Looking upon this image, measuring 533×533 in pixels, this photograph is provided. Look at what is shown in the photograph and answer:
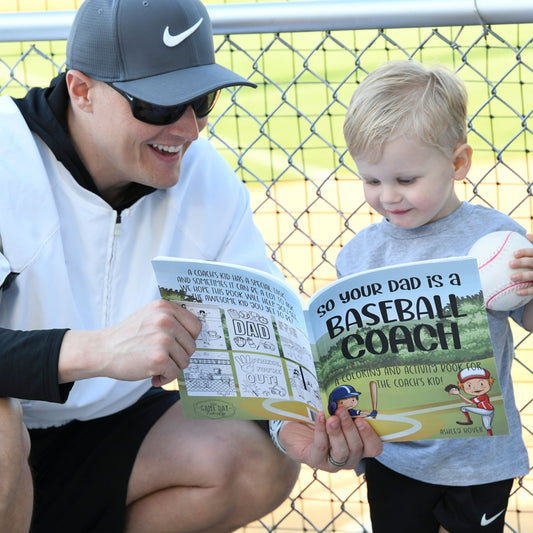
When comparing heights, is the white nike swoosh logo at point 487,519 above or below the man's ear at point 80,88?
below

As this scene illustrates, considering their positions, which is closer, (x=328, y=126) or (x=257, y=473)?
(x=257, y=473)

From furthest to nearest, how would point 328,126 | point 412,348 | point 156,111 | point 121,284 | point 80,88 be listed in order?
point 328,126 < point 121,284 < point 80,88 < point 156,111 < point 412,348

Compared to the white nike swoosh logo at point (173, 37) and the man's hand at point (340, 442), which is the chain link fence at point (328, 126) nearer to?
the white nike swoosh logo at point (173, 37)

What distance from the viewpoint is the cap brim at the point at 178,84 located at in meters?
1.99

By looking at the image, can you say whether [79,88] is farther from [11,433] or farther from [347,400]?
[347,400]

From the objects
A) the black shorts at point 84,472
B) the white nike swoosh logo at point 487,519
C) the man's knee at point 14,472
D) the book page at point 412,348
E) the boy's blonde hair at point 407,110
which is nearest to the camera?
the book page at point 412,348

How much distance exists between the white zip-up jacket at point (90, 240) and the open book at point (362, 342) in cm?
39

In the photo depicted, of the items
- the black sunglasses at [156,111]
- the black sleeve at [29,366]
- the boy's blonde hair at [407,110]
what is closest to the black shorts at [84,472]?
the black sleeve at [29,366]

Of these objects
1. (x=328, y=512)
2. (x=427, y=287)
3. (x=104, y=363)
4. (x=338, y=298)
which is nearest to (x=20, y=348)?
(x=104, y=363)

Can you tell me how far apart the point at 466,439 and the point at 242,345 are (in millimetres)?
575

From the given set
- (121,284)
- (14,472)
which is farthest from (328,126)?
(14,472)

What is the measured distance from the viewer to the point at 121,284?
88.0 inches

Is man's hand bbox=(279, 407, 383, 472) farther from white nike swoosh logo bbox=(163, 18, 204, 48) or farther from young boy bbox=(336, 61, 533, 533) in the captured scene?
white nike swoosh logo bbox=(163, 18, 204, 48)

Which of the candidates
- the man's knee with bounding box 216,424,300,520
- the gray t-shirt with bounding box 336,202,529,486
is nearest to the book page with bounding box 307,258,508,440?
the gray t-shirt with bounding box 336,202,529,486
